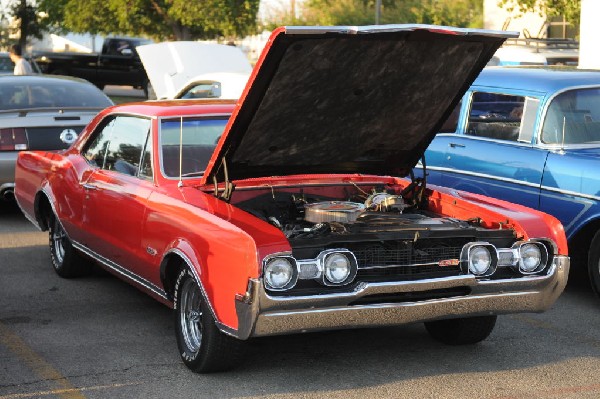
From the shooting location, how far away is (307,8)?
193 feet

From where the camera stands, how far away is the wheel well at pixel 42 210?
9101 millimetres

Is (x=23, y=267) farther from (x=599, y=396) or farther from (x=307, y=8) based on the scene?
(x=307, y=8)

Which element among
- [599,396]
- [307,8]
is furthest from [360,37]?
[307,8]

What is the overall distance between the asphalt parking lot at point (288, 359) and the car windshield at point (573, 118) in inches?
55.7

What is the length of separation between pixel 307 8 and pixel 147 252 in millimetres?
53103

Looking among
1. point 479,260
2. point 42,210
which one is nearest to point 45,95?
point 42,210

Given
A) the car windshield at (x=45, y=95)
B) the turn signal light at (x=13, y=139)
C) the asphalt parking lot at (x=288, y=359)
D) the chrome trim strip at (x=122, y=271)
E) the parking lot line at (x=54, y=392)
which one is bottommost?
the asphalt parking lot at (x=288, y=359)

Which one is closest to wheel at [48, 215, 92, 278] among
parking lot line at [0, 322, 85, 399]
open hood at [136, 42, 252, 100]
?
parking lot line at [0, 322, 85, 399]

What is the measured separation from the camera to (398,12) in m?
51.1

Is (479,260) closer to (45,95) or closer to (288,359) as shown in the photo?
(288,359)

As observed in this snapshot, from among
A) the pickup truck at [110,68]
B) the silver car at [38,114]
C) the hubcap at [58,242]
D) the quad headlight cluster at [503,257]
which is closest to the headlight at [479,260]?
the quad headlight cluster at [503,257]

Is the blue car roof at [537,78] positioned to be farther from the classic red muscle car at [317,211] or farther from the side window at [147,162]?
the side window at [147,162]

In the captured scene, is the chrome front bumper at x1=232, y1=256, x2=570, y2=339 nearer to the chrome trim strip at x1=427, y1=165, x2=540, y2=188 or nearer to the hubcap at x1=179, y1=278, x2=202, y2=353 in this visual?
the hubcap at x1=179, y1=278, x2=202, y2=353

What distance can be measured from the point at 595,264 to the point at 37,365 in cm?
415
